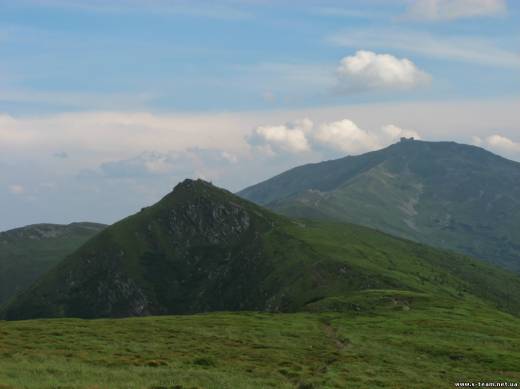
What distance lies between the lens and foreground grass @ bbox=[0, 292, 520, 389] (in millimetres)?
49406

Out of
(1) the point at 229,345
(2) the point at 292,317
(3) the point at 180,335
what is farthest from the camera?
(2) the point at 292,317

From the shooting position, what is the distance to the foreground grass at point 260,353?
49.4 m

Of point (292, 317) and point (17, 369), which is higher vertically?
point (17, 369)

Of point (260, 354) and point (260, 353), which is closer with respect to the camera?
point (260, 354)

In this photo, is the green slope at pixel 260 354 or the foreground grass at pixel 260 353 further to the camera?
the foreground grass at pixel 260 353

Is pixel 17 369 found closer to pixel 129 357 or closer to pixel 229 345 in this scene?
pixel 129 357

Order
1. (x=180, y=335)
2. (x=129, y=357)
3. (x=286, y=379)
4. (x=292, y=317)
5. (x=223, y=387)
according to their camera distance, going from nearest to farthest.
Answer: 1. (x=223, y=387)
2. (x=286, y=379)
3. (x=129, y=357)
4. (x=180, y=335)
5. (x=292, y=317)

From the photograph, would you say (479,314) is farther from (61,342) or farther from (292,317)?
(61,342)

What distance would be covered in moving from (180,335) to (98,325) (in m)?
19.7

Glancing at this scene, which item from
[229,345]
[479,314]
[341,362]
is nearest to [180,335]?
[229,345]

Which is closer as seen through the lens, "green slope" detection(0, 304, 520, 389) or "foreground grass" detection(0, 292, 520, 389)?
"green slope" detection(0, 304, 520, 389)

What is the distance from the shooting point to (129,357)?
6025 centimetres

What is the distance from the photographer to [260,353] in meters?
68.7

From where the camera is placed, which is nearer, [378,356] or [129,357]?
[129,357]
